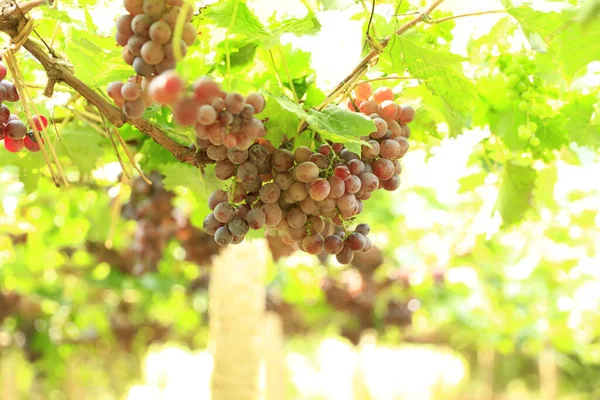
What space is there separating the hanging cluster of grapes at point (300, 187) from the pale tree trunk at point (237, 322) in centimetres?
182

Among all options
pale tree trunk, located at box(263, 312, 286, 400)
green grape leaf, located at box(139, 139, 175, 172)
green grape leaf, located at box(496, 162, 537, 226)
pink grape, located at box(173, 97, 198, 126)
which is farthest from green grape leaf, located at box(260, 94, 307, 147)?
pale tree trunk, located at box(263, 312, 286, 400)

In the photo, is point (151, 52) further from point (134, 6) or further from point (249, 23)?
point (249, 23)

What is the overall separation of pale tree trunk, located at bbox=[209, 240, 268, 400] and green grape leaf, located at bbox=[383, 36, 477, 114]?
1829mm

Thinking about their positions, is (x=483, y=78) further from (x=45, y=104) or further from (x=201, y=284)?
(x=201, y=284)

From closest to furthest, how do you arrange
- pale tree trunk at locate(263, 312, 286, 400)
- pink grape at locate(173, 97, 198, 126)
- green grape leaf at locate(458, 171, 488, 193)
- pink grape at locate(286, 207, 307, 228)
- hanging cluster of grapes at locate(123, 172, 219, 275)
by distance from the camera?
pink grape at locate(173, 97, 198, 126)
pink grape at locate(286, 207, 307, 228)
green grape leaf at locate(458, 171, 488, 193)
hanging cluster of grapes at locate(123, 172, 219, 275)
pale tree trunk at locate(263, 312, 286, 400)

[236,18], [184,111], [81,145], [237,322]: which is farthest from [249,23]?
[237,322]

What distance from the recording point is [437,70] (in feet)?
3.60

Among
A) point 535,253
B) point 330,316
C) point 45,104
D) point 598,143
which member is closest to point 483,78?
point 598,143

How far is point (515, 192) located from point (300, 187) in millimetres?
749

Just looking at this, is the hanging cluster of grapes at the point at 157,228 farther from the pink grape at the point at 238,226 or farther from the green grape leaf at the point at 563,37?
the green grape leaf at the point at 563,37

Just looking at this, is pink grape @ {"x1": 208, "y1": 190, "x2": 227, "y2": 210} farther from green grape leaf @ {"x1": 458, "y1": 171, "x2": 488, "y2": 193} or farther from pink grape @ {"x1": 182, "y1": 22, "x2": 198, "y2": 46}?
green grape leaf @ {"x1": 458, "y1": 171, "x2": 488, "y2": 193}

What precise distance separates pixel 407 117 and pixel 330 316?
629 centimetres

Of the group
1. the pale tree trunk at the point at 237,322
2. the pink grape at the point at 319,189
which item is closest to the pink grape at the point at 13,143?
the pink grape at the point at 319,189

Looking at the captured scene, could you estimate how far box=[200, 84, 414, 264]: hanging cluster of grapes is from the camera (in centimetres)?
96
